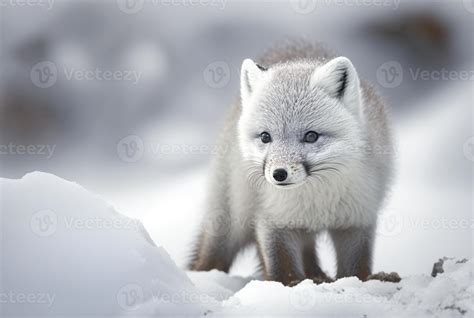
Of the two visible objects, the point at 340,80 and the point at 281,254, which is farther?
the point at 281,254

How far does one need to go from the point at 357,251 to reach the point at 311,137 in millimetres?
981

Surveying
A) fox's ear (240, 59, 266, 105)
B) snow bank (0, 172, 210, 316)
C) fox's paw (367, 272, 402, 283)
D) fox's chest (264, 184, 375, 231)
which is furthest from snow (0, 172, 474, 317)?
fox's ear (240, 59, 266, 105)

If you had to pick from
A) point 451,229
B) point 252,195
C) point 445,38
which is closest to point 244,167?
point 252,195

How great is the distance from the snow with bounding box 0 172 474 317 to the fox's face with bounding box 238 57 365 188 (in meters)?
0.81

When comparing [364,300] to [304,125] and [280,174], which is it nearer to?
[280,174]

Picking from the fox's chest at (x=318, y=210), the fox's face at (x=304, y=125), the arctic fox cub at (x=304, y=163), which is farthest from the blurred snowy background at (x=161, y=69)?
the fox's face at (x=304, y=125)

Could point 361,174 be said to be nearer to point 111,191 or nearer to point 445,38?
point 111,191

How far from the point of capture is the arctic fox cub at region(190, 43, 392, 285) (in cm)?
380

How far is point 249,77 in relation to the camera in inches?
171

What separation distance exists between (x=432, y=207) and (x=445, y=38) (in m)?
3.66

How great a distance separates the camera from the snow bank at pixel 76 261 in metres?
2.71

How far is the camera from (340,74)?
3984 millimetres

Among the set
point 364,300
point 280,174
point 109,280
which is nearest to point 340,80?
point 280,174

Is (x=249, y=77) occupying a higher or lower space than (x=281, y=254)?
higher
